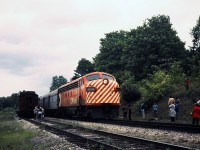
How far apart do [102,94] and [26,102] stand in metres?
18.9

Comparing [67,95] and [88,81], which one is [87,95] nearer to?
[88,81]

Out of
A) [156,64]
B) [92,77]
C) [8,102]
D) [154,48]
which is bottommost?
[8,102]

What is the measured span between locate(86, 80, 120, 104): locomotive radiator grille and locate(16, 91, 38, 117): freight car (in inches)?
719

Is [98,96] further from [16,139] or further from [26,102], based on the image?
[26,102]

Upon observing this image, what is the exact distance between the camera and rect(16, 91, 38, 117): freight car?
40.6 m

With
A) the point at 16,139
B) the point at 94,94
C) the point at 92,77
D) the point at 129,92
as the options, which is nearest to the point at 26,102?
the point at 129,92

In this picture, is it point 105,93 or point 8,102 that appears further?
point 8,102

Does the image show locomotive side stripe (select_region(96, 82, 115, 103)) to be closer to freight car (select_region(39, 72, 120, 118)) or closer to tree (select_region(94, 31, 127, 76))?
freight car (select_region(39, 72, 120, 118))

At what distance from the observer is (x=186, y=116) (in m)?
26.8

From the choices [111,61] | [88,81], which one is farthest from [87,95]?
[111,61]

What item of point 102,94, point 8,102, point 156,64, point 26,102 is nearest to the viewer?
point 102,94

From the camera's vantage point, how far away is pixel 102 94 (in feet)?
80.1

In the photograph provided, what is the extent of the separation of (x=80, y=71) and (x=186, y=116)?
7460cm

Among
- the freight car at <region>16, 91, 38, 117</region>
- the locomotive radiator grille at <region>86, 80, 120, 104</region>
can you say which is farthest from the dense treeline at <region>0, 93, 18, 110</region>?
the locomotive radiator grille at <region>86, 80, 120, 104</region>
